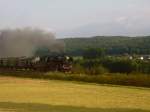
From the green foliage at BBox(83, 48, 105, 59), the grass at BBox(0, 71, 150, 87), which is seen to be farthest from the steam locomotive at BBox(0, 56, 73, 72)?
the green foliage at BBox(83, 48, 105, 59)

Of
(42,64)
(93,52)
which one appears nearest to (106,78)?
(42,64)

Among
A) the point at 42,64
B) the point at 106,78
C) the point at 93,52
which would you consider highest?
the point at 93,52

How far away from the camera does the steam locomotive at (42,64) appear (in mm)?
42744

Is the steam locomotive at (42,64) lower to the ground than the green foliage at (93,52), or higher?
lower

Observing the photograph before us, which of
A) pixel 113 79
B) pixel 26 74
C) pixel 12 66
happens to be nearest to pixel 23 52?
pixel 12 66

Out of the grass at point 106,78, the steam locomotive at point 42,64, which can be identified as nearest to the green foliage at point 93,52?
the steam locomotive at point 42,64

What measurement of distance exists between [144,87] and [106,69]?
11.9 metres

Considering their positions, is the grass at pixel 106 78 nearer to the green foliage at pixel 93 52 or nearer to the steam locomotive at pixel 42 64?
the steam locomotive at pixel 42 64

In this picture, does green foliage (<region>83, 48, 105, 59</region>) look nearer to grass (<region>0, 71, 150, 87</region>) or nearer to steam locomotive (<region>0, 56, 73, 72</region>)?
steam locomotive (<region>0, 56, 73, 72</region>)

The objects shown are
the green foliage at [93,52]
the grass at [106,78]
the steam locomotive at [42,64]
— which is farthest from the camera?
the green foliage at [93,52]

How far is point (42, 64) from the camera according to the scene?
148 ft

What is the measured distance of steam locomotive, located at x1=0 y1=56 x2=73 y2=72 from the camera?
42.7 metres

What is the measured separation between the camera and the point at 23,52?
6469 cm

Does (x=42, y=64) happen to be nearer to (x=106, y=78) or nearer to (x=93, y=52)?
(x=106, y=78)
